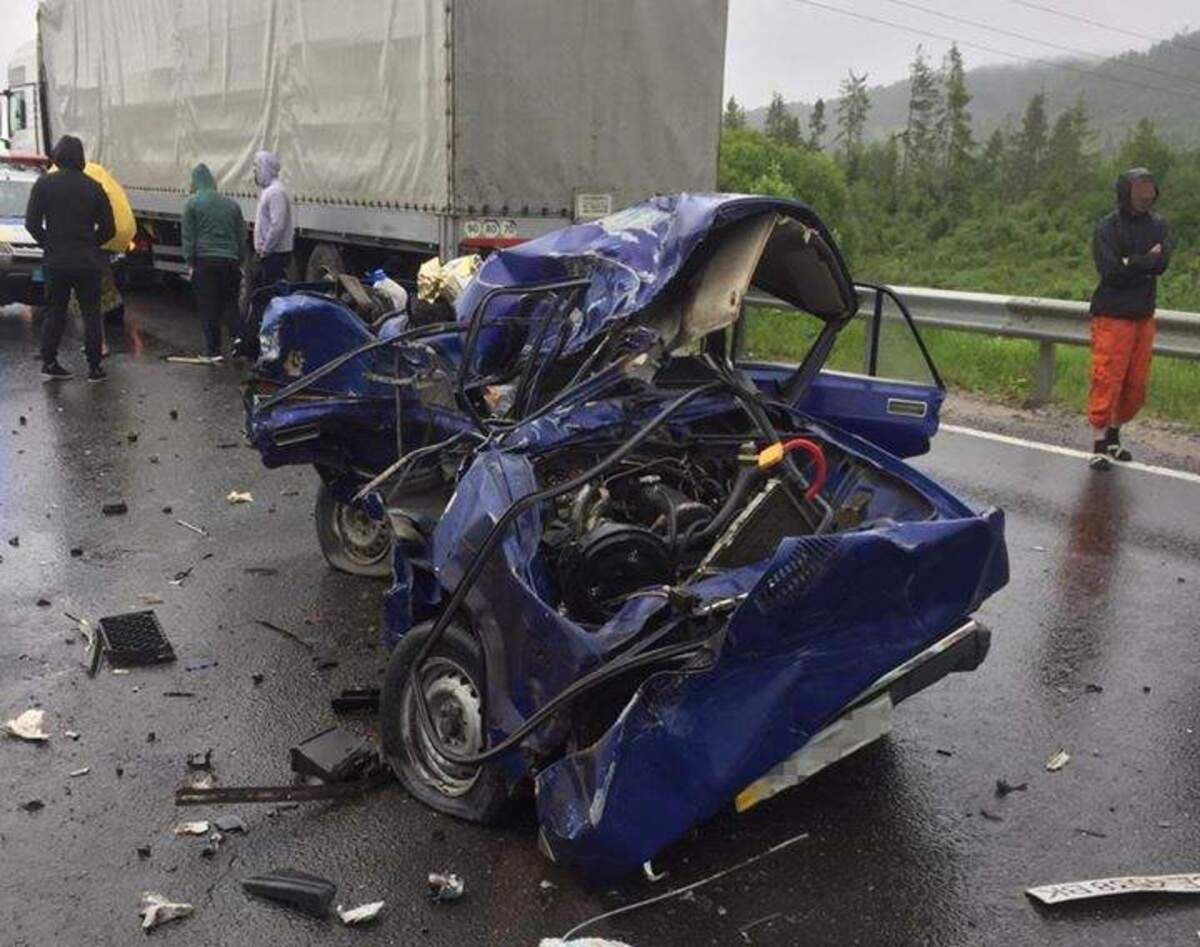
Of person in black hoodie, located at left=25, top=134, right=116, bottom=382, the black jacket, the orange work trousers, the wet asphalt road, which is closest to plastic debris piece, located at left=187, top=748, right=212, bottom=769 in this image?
the wet asphalt road

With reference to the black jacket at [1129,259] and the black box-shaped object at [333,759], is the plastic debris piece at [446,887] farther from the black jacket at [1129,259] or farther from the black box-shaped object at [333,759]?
the black jacket at [1129,259]

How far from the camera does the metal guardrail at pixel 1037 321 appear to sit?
9.75 metres

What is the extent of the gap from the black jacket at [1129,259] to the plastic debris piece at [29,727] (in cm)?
732

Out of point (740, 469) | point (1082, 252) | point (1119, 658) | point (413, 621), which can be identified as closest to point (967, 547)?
point (740, 469)

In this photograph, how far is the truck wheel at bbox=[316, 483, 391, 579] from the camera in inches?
244

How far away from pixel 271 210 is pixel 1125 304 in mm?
8140

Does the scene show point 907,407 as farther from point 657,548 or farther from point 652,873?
point 652,873

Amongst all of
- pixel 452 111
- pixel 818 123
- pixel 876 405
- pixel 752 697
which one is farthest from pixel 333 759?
pixel 818 123

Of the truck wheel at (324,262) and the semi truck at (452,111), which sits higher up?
the semi truck at (452,111)

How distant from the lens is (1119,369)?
8.72m

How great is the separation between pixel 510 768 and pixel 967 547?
1.45 m

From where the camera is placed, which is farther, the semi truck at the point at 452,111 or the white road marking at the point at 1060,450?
the semi truck at the point at 452,111

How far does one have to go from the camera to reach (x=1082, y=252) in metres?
55.2

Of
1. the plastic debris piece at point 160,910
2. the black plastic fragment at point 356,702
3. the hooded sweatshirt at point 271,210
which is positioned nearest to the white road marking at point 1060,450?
the black plastic fragment at point 356,702
